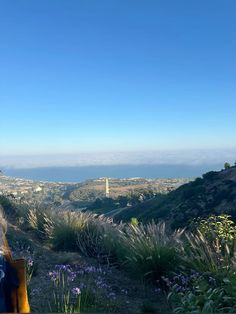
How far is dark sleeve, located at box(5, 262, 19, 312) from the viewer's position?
2.94 metres

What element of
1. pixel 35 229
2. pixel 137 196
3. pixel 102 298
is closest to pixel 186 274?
pixel 102 298

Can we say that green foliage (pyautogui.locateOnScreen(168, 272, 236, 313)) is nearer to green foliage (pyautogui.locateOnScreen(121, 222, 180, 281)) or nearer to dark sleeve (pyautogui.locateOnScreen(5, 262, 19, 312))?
green foliage (pyautogui.locateOnScreen(121, 222, 180, 281))

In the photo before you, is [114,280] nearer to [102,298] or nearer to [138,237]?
[138,237]

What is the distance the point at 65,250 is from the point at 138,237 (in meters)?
3.11

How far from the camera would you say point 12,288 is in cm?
295

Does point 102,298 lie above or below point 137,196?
above

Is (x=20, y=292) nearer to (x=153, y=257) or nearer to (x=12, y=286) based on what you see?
(x=12, y=286)

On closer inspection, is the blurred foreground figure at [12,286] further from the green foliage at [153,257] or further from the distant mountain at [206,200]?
the distant mountain at [206,200]

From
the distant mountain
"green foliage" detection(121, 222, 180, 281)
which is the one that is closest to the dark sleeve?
"green foliage" detection(121, 222, 180, 281)

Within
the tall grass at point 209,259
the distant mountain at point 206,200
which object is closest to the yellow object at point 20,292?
the tall grass at point 209,259

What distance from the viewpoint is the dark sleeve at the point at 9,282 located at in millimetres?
2941

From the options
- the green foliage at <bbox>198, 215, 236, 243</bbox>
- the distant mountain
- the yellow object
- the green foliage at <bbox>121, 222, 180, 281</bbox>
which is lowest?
the distant mountain

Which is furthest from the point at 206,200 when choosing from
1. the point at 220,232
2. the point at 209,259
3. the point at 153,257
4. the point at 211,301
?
the point at 211,301

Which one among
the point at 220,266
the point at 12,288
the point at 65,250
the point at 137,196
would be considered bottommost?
the point at 137,196
